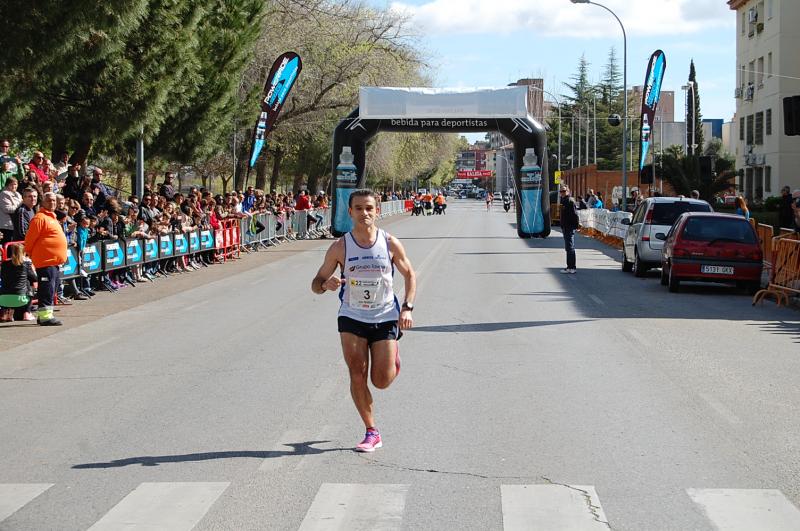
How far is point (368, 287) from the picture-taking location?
755 cm

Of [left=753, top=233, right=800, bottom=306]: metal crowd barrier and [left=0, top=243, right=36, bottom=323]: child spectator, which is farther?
[left=753, top=233, right=800, bottom=306]: metal crowd barrier

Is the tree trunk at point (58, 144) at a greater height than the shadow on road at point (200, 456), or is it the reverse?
the tree trunk at point (58, 144)

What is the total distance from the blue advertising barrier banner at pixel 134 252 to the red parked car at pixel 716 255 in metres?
9.91

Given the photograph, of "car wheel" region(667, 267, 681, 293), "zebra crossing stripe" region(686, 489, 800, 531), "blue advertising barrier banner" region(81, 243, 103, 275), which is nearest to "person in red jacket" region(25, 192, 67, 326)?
"blue advertising barrier banner" region(81, 243, 103, 275)

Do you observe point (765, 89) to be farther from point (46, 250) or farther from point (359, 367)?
point (359, 367)

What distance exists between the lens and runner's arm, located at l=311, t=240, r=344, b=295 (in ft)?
24.5

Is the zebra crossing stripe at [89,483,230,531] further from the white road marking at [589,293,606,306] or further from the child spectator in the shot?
the white road marking at [589,293,606,306]

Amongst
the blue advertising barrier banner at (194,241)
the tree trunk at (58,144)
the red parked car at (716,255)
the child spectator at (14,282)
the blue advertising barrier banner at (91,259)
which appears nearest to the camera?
the child spectator at (14,282)

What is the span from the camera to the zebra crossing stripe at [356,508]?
5.79m

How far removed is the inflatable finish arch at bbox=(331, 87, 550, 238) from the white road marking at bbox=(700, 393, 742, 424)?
102 ft

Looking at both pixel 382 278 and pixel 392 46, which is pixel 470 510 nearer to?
pixel 382 278

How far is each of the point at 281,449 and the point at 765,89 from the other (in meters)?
54.9

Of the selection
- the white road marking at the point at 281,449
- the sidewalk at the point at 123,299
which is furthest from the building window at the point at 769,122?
the white road marking at the point at 281,449

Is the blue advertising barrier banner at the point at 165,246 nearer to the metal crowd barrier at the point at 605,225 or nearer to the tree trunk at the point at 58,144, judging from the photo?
the tree trunk at the point at 58,144
